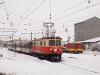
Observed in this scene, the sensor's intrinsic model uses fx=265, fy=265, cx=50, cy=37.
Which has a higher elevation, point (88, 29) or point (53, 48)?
point (88, 29)

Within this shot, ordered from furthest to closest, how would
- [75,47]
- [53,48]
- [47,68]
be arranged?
[75,47] < [53,48] < [47,68]

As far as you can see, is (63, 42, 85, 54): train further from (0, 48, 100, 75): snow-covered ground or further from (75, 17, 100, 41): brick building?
(75, 17, 100, 41): brick building

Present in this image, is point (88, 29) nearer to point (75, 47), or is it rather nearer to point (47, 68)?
point (75, 47)

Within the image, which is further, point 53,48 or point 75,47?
point 75,47

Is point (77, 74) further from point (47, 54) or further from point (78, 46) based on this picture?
point (78, 46)

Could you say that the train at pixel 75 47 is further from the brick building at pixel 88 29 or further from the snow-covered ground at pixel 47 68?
the brick building at pixel 88 29

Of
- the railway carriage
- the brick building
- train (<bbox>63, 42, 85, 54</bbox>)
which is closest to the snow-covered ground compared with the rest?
the railway carriage

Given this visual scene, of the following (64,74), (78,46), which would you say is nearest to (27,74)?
(64,74)

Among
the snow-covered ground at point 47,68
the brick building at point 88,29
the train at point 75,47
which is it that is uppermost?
the brick building at point 88,29

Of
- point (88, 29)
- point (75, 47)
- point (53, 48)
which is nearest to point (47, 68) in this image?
point (53, 48)

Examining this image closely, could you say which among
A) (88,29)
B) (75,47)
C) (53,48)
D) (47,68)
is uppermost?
(88,29)

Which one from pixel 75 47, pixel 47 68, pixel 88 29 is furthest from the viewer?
pixel 88 29

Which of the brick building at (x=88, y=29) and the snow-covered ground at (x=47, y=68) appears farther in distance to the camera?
the brick building at (x=88, y=29)

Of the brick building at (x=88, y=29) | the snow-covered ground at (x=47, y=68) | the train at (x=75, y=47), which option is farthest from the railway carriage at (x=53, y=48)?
the brick building at (x=88, y=29)
